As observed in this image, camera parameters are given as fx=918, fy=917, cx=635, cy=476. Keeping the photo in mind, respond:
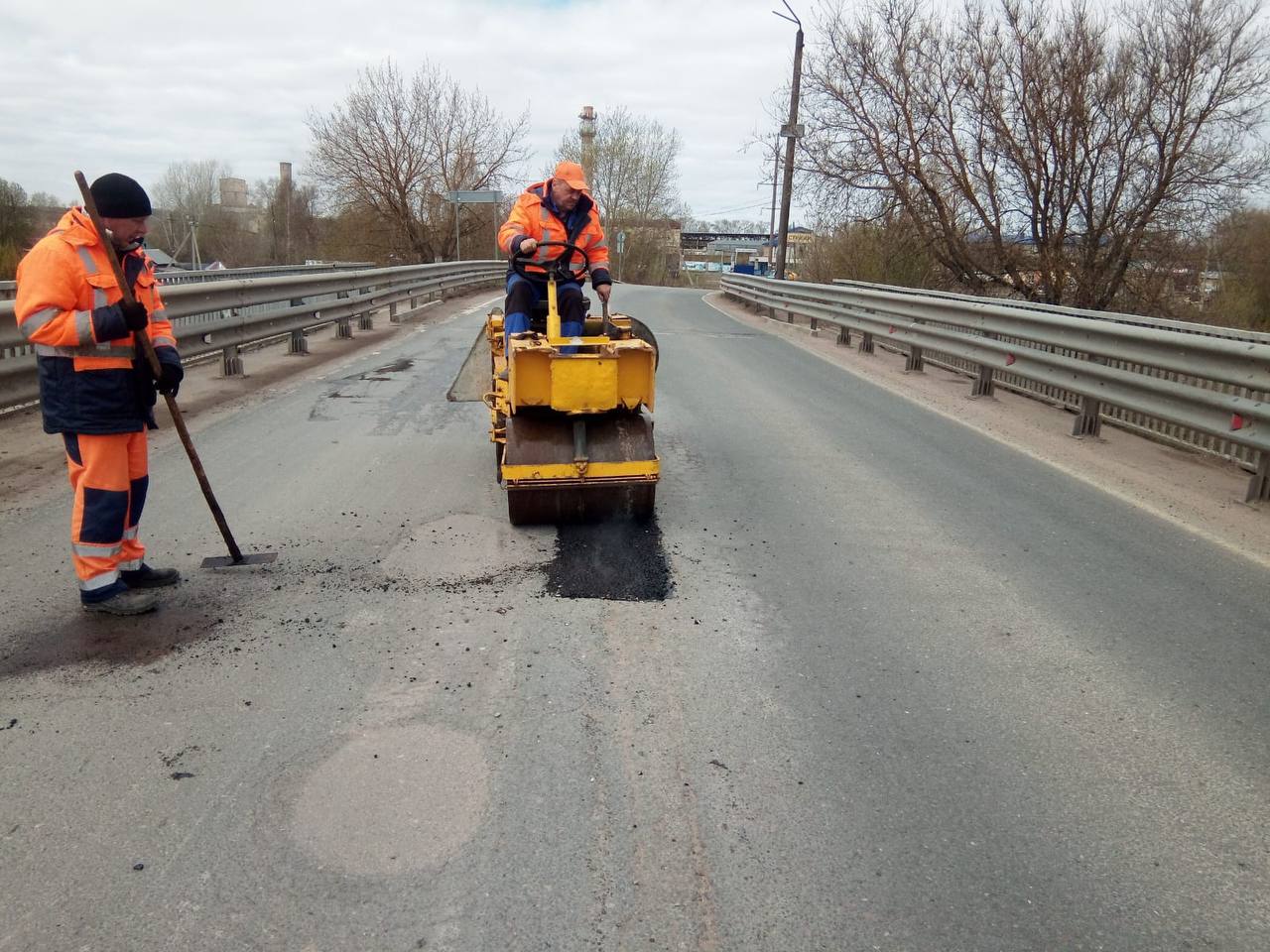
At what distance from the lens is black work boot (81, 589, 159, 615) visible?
155 inches

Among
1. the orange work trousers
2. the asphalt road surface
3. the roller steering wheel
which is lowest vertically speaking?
the asphalt road surface

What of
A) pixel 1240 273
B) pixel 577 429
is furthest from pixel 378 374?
pixel 1240 273

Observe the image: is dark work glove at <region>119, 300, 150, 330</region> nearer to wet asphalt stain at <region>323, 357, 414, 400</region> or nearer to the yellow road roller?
the yellow road roller

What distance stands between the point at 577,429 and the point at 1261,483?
4572mm

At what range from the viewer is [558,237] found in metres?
6.02

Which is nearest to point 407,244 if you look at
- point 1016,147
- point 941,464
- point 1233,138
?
point 1016,147

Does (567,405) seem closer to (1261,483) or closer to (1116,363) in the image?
(1261,483)

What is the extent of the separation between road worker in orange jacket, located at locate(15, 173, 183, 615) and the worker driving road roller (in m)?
1.84

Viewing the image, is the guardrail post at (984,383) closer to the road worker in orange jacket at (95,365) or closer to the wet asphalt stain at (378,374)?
the wet asphalt stain at (378,374)

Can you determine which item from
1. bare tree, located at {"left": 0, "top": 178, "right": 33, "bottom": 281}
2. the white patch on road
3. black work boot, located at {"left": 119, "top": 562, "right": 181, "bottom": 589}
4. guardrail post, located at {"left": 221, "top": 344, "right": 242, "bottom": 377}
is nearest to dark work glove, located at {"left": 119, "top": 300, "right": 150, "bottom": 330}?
black work boot, located at {"left": 119, "top": 562, "right": 181, "bottom": 589}

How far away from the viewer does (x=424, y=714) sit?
3.23 metres

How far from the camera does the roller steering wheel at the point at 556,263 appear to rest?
19.6 ft

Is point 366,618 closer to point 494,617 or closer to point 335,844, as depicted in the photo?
point 494,617

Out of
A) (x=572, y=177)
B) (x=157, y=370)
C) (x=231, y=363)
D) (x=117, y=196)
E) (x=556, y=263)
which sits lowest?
(x=231, y=363)
